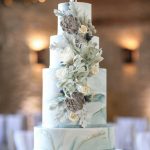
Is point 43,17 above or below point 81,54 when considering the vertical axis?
above

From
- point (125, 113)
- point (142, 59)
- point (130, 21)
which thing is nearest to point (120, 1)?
point (130, 21)

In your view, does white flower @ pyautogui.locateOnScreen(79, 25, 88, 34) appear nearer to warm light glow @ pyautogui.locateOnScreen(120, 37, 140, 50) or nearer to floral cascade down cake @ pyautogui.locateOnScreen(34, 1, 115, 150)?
floral cascade down cake @ pyautogui.locateOnScreen(34, 1, 115, 150)

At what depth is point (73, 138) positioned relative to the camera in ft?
11.5

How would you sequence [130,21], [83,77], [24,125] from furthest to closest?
[130,21] < [24,125] < [83,77]

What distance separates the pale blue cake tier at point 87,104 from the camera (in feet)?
11.8

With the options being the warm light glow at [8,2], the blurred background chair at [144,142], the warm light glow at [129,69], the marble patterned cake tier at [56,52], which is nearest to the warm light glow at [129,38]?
the warm light glow at [129,69]

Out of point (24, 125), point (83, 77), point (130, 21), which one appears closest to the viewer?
point (83, 77)

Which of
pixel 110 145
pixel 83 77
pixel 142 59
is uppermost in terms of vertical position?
pixel 142 59

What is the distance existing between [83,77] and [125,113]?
31.2 feet

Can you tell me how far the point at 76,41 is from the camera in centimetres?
354

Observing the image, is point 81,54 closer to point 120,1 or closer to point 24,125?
point 24,125

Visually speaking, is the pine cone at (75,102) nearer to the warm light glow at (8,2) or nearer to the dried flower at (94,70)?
the dried flower at (94,70)

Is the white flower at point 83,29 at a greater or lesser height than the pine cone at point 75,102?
greater

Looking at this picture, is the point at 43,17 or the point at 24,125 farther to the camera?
the point at 43,17
